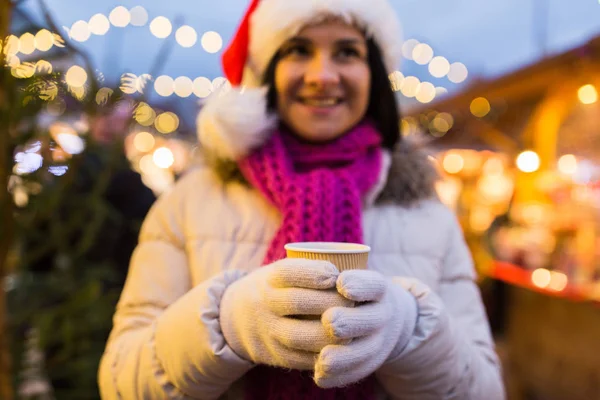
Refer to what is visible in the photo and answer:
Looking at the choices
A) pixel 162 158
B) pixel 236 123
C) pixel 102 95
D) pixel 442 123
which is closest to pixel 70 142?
pixel 102 95

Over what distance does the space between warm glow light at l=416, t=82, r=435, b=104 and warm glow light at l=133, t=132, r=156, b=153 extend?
13.8 ft

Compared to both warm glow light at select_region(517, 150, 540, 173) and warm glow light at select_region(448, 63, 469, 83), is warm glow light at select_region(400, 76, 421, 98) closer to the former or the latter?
warm glow light at select_region(448, 63, 469, 83)

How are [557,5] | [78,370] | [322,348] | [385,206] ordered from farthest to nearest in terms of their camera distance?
[557,5] < [78,370] < [385,206] < [322,348]

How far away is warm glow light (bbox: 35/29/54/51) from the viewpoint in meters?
1.12

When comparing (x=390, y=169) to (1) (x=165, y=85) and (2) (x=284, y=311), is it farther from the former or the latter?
(1) (x=165, y=85)

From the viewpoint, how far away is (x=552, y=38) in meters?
6.86

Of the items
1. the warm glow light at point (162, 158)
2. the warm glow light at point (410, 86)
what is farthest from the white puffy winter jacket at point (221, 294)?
the warm glow light at point (410, 86)

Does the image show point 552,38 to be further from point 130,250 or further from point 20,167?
point 20,167

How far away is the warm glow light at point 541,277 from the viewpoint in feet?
9.49

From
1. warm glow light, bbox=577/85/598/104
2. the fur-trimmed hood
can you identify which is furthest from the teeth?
warm glow light, bbox=577/85/598/104

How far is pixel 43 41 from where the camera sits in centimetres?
114

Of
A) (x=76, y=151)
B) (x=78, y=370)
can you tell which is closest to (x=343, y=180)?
(x=76, y=151)

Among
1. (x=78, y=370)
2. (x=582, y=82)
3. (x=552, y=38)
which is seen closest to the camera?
(x=78, y=370)

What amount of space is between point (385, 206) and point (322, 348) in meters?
0.53
